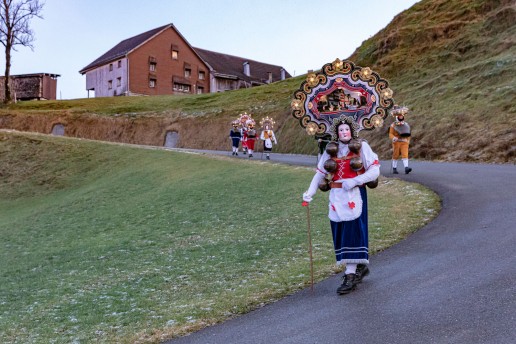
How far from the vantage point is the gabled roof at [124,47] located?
68125mm

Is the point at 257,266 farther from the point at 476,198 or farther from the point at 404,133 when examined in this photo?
the point at 404,133

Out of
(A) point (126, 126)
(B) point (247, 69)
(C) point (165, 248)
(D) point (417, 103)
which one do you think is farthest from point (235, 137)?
(B) point (247, 69)

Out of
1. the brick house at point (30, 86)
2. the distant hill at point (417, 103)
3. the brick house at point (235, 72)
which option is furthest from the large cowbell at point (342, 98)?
the brick house at point (30, 86)

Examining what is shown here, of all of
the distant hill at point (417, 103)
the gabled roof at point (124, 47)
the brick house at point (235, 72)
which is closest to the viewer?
the distant hill at point (417, 103)

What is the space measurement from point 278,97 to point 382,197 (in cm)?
3714

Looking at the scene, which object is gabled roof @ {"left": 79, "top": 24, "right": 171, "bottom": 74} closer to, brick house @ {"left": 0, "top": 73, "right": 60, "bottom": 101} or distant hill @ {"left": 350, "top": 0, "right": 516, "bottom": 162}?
brick house @ {"left": 0, "top": 73, "right": 60, "bottom": 101}

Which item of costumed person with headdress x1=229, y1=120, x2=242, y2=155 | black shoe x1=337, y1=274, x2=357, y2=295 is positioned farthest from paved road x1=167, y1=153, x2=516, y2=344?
costumed person with headdress x1=229, y1=120, x2=242, y2=155

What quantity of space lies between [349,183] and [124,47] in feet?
221

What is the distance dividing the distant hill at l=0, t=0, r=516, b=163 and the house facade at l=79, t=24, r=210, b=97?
5.12 metres

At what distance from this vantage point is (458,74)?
106 ft

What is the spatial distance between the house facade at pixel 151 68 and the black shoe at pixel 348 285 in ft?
207

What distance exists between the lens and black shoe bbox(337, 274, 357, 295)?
24.4 feet

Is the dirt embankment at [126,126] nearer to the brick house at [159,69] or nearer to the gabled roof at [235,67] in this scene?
the brick house at [159,69]

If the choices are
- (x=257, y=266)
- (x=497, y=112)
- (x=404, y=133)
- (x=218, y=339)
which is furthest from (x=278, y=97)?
(x=218, y=339)
